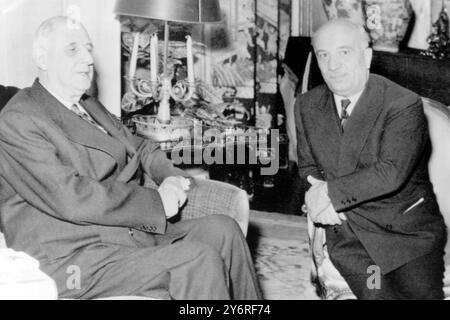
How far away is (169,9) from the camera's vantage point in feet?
9.06

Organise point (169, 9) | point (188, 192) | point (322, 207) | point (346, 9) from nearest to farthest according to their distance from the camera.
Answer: point (322, 207) < point (188, 192) < point (169, 9) < point (346, 9)

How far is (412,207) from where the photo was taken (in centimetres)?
213

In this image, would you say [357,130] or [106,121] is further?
[106,121]

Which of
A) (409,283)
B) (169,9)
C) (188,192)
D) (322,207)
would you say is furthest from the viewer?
(169,9)

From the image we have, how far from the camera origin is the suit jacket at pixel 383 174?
2066 mm

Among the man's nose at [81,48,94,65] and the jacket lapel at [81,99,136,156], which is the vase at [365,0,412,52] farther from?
the man's nose at [81,48,94,65]

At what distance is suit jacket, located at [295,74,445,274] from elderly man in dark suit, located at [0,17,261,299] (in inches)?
16.7

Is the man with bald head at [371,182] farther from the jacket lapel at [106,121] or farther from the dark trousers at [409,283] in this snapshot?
the jacket lapel at [106,121]

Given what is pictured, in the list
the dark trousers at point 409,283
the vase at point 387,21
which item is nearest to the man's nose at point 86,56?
the dark trousers at point 409,283

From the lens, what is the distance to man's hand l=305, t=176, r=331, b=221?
84.4 inches

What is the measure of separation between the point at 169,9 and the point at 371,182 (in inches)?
50.1

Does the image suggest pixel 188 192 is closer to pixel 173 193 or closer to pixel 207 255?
pixel 173 193

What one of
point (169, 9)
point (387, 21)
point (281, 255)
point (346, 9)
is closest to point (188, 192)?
point (169, 9)
